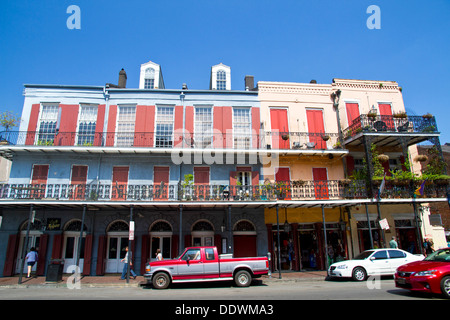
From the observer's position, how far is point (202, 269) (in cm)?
1199

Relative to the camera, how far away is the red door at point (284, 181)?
16.9 metres

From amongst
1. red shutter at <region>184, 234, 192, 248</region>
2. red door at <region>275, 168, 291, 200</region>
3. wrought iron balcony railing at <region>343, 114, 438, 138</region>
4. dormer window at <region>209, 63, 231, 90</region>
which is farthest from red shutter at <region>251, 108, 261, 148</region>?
red shutter at <region>184, 234, 192, 248</region>

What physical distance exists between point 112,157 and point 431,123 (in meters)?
19.8

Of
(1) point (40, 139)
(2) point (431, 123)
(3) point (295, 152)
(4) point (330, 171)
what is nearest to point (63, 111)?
(1) point (40, 139)

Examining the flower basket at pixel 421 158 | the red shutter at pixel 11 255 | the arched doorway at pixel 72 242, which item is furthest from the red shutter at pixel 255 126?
the red shutter at pixel 11 255

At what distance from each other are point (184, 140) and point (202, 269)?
8407mm

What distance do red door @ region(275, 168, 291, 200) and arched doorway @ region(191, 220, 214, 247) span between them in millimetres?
4707

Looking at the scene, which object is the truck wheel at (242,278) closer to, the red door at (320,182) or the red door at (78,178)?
the red door at (320,182)

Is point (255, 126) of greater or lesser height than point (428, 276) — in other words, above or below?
above

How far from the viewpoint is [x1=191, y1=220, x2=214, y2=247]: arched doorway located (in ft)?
56.9

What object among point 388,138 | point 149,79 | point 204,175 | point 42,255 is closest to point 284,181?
point 204,175

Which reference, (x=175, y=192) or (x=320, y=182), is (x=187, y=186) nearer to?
(x=175, y=192)

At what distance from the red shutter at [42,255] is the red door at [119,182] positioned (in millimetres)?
4340

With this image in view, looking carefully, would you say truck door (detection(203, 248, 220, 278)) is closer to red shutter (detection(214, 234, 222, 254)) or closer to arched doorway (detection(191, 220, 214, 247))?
red shutter (detection(214, 234, 222, 254))
